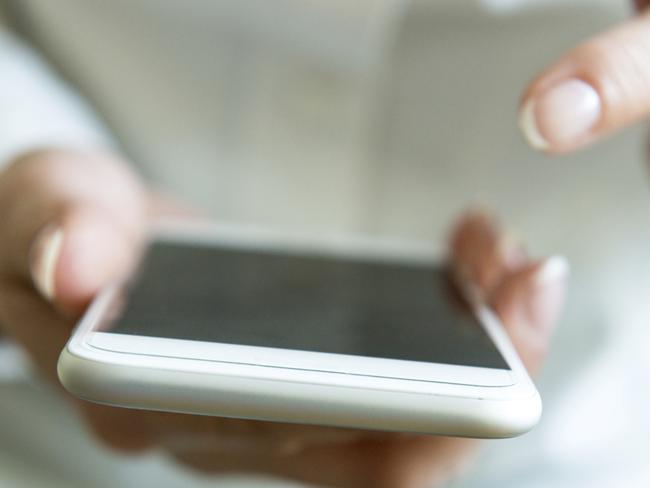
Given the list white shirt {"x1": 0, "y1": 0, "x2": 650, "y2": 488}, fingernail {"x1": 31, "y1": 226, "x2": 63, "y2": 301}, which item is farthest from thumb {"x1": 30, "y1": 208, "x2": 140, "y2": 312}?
white shirt {"x1": 0, "y1": 0, "x2": 650, "y2": 488}

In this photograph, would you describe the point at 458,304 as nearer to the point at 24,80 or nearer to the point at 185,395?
the point at 185,395

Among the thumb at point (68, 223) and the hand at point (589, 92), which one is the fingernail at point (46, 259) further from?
the hand at point (589, 92)

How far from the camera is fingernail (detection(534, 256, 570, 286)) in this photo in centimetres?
26

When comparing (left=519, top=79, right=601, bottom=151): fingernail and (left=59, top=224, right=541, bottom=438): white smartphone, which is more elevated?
(left=519, top=79, right=601, bottom=151): fingernail

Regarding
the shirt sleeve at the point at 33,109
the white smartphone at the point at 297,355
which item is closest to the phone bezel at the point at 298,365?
the white smartphone at the point at 297,355

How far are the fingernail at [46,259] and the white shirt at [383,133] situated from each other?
0.13m

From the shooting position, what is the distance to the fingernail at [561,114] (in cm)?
22

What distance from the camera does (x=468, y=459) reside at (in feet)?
0.96

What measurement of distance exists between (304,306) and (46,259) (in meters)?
0.09

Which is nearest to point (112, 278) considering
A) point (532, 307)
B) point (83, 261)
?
point (83, 261)

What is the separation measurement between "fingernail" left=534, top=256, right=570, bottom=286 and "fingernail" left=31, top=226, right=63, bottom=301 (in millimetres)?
169

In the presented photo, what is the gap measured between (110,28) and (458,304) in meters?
0.28

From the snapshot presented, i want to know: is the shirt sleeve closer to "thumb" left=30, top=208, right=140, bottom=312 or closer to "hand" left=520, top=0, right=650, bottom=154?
"thumb" left=30, top=208, right=140, bottom=312

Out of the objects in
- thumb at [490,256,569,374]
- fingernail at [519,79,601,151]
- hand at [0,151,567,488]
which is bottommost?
hand at [0,151,567,488]
